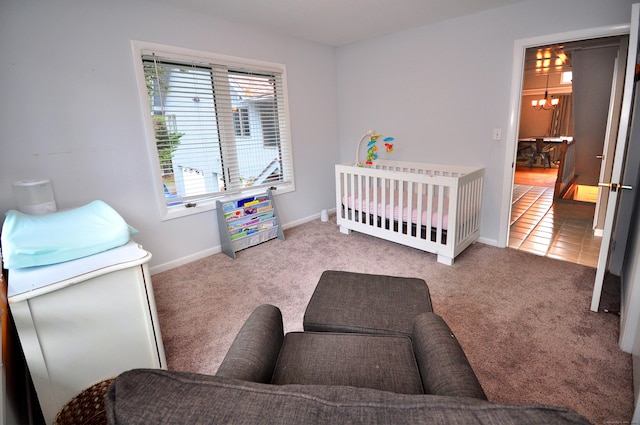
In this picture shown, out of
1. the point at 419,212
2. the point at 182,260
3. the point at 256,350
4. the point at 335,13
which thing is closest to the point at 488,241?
the point at 419,212

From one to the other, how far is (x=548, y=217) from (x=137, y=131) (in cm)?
470

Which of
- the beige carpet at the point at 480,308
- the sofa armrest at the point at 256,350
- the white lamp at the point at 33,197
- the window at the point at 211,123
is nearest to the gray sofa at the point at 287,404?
the sofa armrest at the point at 256,350

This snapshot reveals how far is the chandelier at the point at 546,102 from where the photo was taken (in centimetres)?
880

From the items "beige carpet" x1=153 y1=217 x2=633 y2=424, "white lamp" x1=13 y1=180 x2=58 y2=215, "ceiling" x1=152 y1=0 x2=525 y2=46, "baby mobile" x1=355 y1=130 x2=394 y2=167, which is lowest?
"beige carpet" x1=153 y1=217 x2=633 y2=424

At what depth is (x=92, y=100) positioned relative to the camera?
2.33m

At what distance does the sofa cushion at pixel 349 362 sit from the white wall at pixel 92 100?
2052 millimetres

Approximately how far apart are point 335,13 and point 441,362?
2.93 m

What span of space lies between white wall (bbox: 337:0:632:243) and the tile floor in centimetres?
47

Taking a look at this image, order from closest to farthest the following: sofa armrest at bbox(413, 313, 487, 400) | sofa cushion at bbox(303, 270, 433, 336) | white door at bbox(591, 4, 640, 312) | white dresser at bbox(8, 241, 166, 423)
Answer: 1. sofa armrest at bbox(413, 313, 487, 400)
2. white dresser at bbox(8, 241, 166, 423)
3. sofa cushion at bbox(303, 270, 433, 336)
4. white door at bbox(591, 4, 640, 312)

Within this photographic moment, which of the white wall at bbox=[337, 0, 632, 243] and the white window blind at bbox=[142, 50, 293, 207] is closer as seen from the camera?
the white wall at bbox=[337, 0, 632, 243]

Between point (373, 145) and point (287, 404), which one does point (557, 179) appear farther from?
point (287, 404)

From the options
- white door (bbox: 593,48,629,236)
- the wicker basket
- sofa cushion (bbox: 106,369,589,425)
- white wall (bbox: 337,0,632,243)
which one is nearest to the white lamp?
the wicker basket

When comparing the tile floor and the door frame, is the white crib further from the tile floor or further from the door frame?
the tile floor

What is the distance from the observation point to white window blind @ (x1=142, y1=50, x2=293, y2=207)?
2.74m
